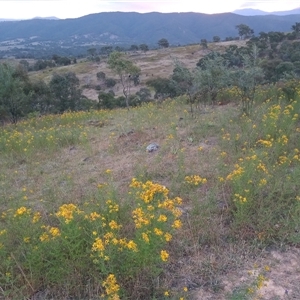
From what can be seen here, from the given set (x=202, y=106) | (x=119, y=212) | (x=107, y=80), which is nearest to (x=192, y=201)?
(x=119, y=212)

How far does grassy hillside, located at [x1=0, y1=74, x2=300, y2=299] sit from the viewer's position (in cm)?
327

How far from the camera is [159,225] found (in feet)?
10.7

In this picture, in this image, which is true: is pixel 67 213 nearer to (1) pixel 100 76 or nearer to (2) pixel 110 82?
(2) pixel 110 82

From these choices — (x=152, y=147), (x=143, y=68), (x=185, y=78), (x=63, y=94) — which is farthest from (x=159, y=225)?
(x=143, y=68)

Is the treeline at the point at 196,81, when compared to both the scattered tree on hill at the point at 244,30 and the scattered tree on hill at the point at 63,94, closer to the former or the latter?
the scattered tree on hill at the point at 63,94

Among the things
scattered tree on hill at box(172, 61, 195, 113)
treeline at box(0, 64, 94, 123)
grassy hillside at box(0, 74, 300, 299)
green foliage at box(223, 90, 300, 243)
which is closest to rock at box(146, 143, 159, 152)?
grassy hillside at box(0, 74, 300, 299)

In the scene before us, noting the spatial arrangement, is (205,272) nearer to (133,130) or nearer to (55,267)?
(55,267)

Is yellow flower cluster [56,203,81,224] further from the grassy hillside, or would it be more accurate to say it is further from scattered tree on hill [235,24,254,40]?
scattered tree on hill [235,24,254,40]

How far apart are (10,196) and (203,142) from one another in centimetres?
369

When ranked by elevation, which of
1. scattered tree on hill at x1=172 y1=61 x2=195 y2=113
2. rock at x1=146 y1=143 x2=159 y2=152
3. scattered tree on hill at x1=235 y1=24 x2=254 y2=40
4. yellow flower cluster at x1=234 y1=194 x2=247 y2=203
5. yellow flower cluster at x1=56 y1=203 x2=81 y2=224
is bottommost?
rock at x1=146 y1=143 x2=159 y2=152

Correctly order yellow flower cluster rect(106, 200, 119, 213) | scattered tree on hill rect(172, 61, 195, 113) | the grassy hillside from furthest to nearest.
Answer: scattered tree on hill rect(172, 61, 195, 113) < yellow flower cluster rect(106, 200, 119, 213) < the grassy hillside

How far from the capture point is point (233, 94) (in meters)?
11.0

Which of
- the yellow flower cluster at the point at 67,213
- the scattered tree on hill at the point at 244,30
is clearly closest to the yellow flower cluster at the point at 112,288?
the yellow flower cluster at the point at 67,213

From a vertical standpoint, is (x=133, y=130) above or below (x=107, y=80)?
above
